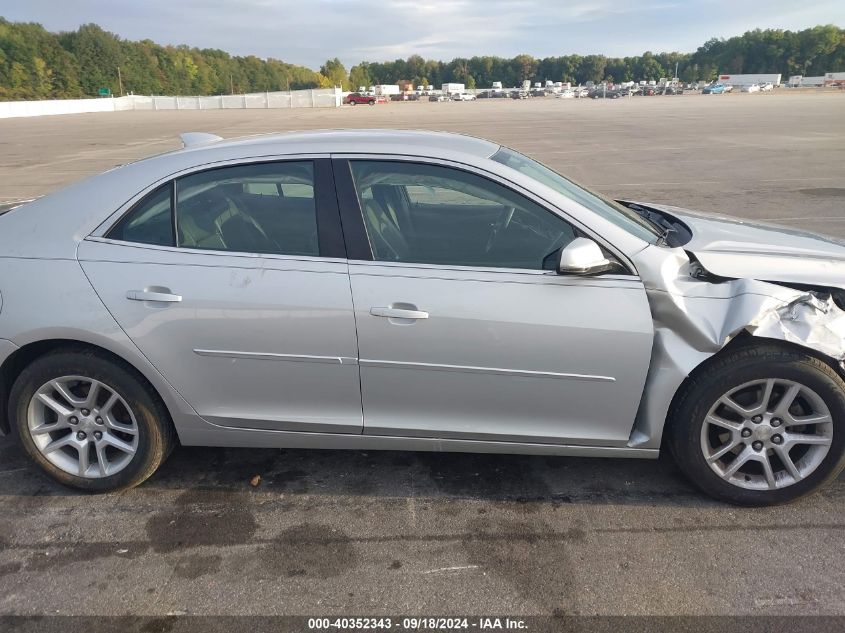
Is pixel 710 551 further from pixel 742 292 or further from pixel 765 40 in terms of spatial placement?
pixel 765 40

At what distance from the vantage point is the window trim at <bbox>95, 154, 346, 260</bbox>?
2918 mm

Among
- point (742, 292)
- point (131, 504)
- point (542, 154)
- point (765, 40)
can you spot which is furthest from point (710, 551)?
point (765, 40)

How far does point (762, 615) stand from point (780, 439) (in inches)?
34.4

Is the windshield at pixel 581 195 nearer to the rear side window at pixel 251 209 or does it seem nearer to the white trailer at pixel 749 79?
the rear side window at pixel 251 209

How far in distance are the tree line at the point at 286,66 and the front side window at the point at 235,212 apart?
95.8 metres

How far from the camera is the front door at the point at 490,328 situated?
277cm

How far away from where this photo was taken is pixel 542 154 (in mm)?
17438

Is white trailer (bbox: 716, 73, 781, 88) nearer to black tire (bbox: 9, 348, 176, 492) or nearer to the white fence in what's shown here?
the white fence

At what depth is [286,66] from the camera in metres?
154

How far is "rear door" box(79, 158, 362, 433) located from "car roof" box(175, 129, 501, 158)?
11 centimetres

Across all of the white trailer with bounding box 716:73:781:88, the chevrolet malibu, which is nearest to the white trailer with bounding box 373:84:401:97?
the white trailer with bounding box 716:73:781:88

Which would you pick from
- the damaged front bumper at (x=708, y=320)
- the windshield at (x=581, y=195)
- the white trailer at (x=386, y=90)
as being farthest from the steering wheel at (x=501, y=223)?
the white trailer at (x=386, y=90)

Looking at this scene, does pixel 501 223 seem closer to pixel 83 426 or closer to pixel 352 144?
pixel 352 144

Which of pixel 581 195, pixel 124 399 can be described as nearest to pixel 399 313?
pixel 581 195
